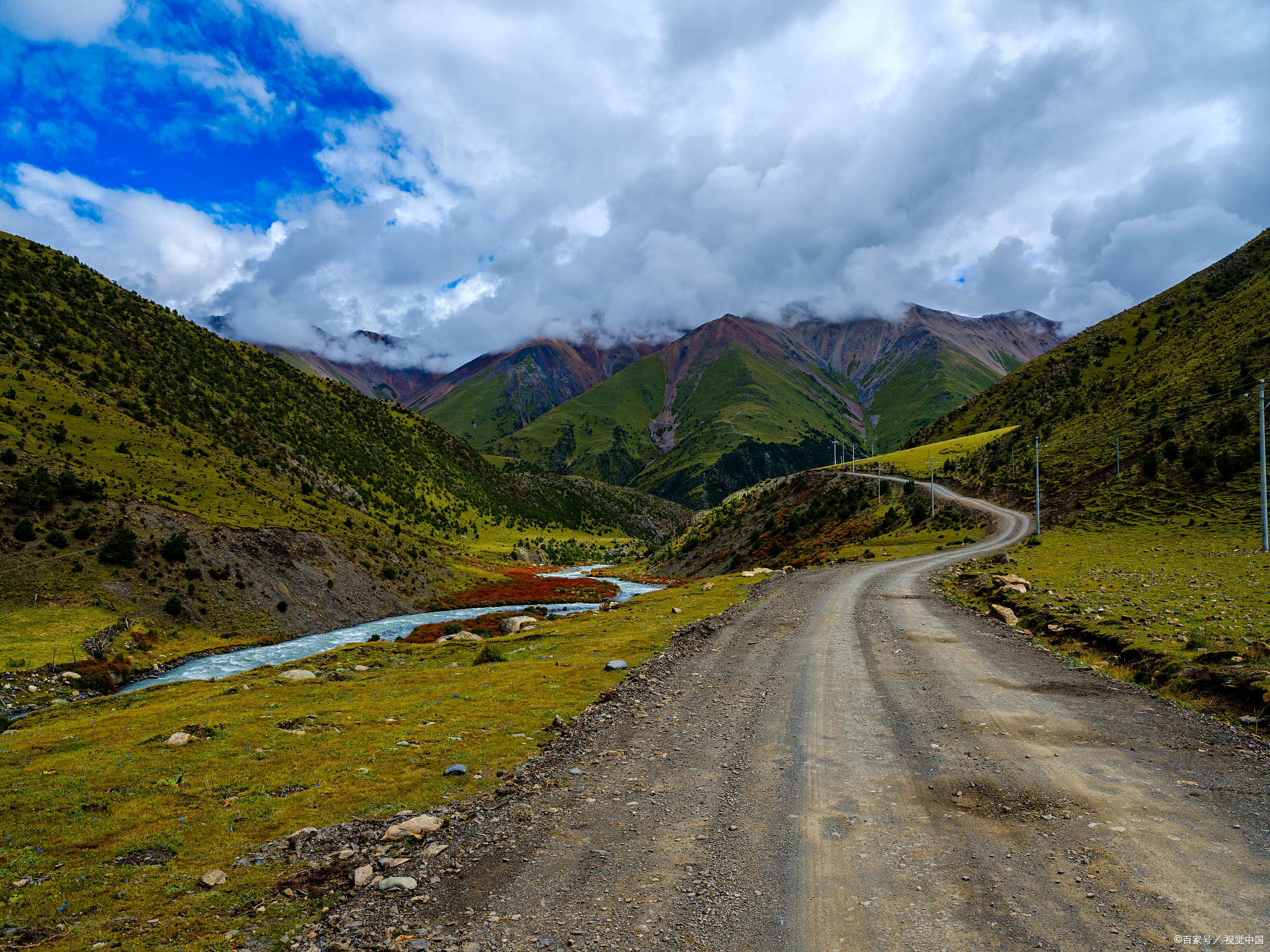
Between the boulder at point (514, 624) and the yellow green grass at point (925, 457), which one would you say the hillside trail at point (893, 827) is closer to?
the boulder at point (514, 624)

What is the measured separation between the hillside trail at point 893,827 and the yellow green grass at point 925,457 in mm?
94433

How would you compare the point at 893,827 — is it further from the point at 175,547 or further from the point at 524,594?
the point at 524,594

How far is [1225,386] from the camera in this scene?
192ft

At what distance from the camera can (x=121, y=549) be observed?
163 feet

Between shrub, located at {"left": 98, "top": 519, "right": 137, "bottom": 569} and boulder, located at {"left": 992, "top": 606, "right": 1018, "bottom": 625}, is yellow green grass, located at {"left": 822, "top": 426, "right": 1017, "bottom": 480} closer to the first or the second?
boulder, located at {"left": 992, "top": 606, "right": 1018, "bottom": 625}

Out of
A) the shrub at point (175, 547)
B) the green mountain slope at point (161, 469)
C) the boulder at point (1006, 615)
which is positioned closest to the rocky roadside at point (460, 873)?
the boulder at point (1006, 615)

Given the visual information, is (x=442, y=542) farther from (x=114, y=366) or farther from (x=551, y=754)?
(x=551, y=754)

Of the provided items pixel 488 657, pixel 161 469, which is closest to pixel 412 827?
pixel 488 657

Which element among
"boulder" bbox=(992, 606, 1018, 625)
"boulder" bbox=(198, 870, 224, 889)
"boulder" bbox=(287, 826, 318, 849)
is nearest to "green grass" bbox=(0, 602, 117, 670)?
"boulder" bbox=(287, 826, 318, 849)

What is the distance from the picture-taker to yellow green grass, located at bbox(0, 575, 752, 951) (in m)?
8.27

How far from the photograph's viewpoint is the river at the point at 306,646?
4203 cm

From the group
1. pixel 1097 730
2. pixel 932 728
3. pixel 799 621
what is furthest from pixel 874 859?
pixel 799 621

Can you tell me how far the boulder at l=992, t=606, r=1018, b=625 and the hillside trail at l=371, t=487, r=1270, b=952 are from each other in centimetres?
767

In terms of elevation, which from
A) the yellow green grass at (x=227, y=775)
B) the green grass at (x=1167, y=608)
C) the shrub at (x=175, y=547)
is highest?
the shrub at (x=175, y=547)
